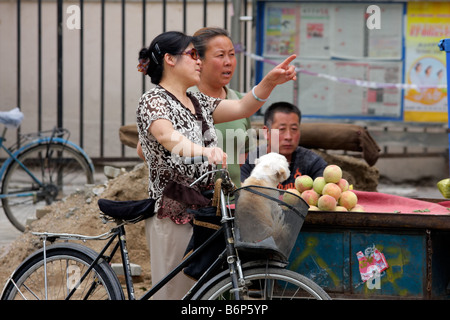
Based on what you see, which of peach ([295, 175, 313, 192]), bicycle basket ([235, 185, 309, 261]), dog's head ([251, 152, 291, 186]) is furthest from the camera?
peach ([295, 175, 313, 192])

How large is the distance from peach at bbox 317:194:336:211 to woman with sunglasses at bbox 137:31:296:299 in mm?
552

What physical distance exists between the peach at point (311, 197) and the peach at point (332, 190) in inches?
1.8

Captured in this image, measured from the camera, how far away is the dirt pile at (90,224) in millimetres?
5766

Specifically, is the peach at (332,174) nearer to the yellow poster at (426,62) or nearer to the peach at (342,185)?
the peach at (342,185)

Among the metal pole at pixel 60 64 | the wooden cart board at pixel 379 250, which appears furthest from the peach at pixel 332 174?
the metal pole at pixel 60 64

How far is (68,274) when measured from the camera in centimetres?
359

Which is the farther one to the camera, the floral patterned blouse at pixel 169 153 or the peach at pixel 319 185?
the peach at pixel 319 185

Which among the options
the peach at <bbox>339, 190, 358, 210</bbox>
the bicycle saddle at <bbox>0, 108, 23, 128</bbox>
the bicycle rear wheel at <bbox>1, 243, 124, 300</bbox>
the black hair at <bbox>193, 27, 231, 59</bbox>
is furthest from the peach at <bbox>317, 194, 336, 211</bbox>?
the bicycle saddle at <bbox>0, 108, 23, 128</bbox>

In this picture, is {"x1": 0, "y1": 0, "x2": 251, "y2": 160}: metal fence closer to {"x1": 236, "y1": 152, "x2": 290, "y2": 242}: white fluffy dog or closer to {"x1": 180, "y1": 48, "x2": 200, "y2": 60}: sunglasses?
{"x1": 180, "y1": 48, "x2": 200, "y2": 60}: sunglasses

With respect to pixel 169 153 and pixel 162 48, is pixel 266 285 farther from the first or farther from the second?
pixel 162 48

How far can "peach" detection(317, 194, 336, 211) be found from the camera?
3512 mm

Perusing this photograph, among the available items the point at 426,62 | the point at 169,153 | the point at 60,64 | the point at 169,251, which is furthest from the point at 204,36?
the point at 60,64

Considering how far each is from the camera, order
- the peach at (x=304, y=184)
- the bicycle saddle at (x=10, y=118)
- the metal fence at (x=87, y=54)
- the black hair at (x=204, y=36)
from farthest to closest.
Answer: the metal fence at (x=87, y=54), the bicycle saddle at (x=10, y=118), the black hair at (x=204, y=36), the peach at (x=304, y=184)

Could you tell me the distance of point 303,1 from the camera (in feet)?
23.3
